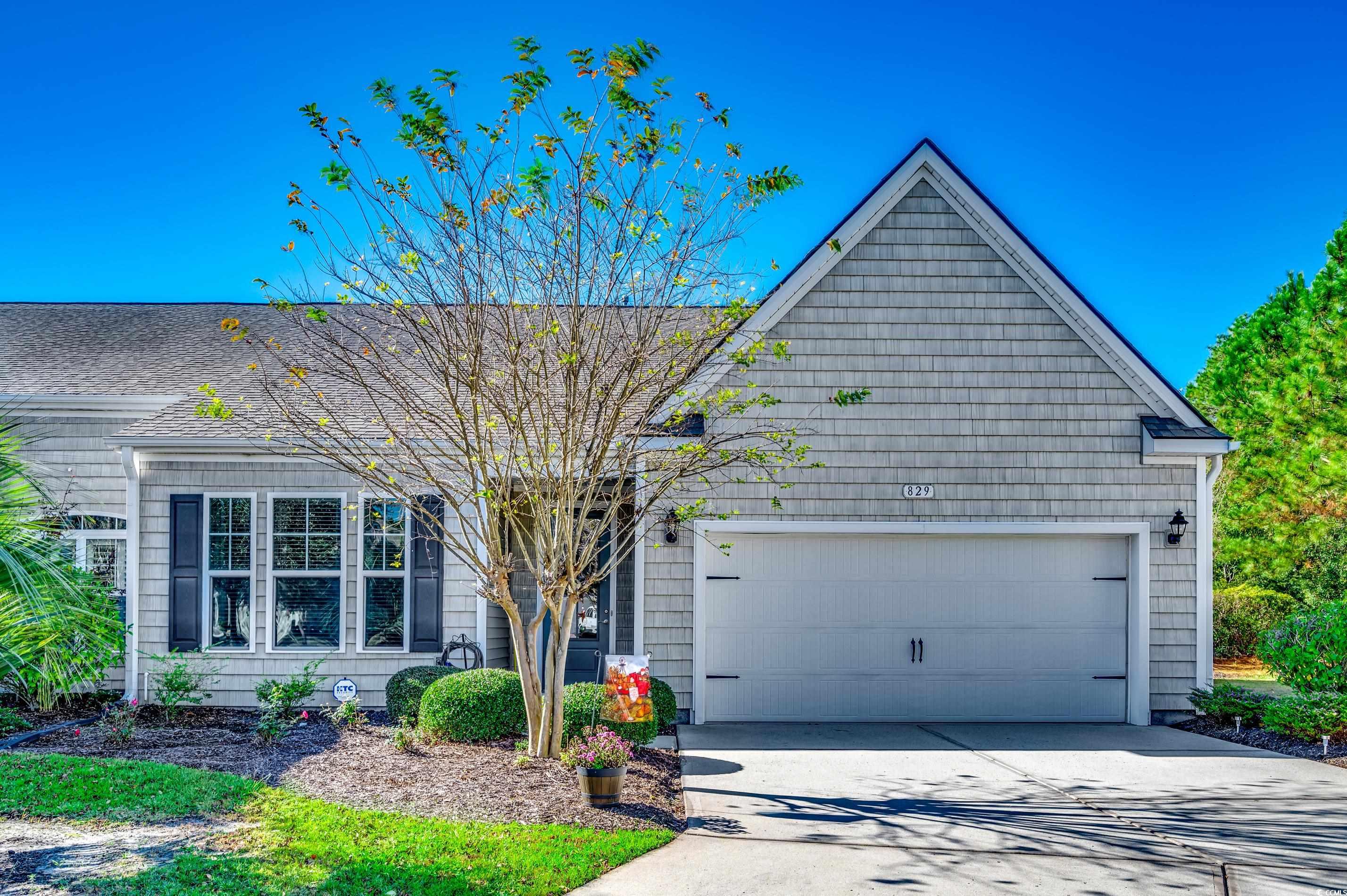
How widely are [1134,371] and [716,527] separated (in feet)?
15.7

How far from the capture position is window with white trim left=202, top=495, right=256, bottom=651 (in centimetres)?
1023

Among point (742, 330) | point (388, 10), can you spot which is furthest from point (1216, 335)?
point (388, 10)

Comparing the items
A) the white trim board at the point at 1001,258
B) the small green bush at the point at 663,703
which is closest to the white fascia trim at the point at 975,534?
the small green bush at the point at 663,703

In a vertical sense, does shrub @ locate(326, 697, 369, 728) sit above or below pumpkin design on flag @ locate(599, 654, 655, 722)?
below

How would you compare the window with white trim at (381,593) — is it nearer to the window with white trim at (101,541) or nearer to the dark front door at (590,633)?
the dark front door at (590,633)

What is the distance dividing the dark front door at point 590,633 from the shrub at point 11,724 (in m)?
5.30

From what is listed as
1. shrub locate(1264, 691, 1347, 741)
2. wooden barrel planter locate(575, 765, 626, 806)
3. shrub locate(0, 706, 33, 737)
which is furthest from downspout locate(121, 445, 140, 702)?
shrub locate(1264, 691, 1347, 741)

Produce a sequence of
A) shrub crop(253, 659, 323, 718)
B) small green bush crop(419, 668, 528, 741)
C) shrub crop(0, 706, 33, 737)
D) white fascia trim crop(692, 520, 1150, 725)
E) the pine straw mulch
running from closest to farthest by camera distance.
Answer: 1. the pine straw mulch
2. small green bush crop(419, 668, 528, 741)
3. shrub crop(0, 706, 33, 737)
4. shrub crop(253, 659, 323, 718)
5. white fascia trim crop(692, 520, 1150, 725)

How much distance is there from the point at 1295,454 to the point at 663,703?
45.2ft

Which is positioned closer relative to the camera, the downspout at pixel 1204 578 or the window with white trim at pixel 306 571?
the downspout at pixel 1204 578

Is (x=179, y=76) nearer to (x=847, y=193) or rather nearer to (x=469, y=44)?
(x=469, y=44)

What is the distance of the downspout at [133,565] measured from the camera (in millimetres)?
10141

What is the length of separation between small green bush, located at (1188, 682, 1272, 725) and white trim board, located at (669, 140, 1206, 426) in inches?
111

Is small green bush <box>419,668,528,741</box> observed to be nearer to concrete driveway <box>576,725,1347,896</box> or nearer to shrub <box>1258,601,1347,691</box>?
concrete driveway <box>576,725,1347,896</box>
